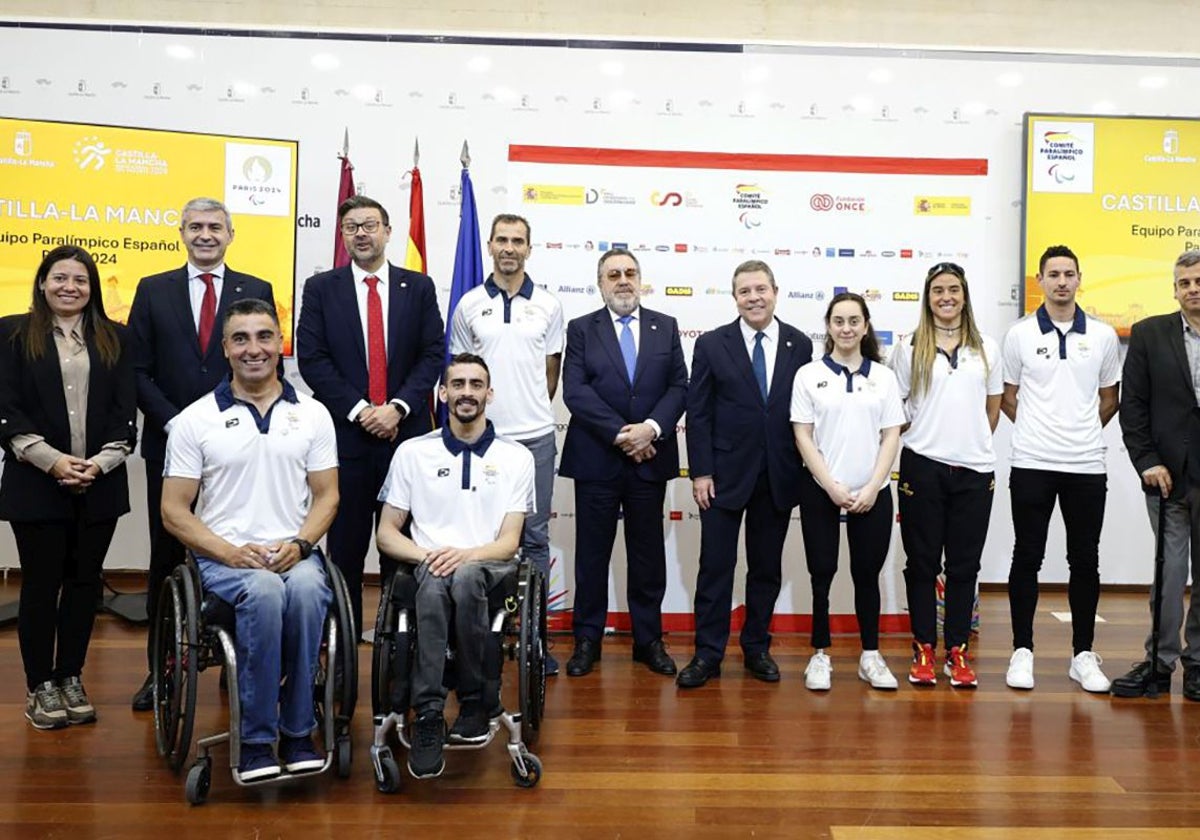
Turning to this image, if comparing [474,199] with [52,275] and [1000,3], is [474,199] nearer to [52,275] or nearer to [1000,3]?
[52,275]

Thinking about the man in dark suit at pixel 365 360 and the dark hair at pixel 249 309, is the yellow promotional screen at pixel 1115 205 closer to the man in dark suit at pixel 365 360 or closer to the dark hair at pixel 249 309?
the man in dark suit at pixel 365 360

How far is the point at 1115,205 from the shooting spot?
5.36 meters

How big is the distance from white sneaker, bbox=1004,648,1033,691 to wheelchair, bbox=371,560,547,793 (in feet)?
6.00

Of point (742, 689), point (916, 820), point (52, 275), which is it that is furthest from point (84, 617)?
point (916, 820)

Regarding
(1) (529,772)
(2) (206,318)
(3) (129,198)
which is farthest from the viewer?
(3) (129,198)

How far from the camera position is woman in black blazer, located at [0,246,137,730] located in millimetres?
3146

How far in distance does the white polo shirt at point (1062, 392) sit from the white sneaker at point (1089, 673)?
692 mm

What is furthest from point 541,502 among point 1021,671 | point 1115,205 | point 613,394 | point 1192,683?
point 1115,205

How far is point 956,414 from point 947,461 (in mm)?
165

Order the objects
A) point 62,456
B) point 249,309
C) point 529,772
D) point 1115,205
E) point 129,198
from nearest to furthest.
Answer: point 529,772
point 249,309
point 62,456
point 129,198
point 1115,205

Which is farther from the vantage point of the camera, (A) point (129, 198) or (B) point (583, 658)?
(A) point (129, 198)

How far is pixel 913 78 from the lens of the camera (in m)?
5.40

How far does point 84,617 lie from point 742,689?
85.0 inches

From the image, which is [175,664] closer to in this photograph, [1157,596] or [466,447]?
[466,447]
